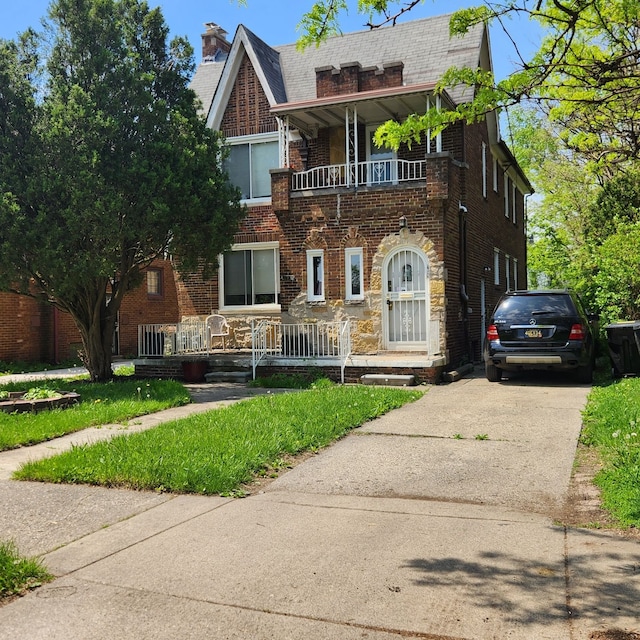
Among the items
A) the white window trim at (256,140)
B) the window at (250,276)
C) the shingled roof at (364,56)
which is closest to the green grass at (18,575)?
the window at (250,276)

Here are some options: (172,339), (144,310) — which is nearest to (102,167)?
(172,339)

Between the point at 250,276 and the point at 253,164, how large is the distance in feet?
9.86

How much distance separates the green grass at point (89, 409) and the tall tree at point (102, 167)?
1.76m

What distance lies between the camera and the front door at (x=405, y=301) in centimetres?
1512

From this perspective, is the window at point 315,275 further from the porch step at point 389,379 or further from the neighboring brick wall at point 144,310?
the neighboring brick wall at point 144,310

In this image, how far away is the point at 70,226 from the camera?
1177 centimetres

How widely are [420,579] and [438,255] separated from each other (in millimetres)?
11464

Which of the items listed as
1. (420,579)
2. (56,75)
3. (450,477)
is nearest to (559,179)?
(56,75)

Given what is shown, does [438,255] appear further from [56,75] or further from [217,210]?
[56,75]

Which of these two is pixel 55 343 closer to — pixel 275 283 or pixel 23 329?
pixel 23 329

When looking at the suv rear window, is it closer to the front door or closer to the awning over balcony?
the front door

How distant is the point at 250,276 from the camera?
17.7 metres

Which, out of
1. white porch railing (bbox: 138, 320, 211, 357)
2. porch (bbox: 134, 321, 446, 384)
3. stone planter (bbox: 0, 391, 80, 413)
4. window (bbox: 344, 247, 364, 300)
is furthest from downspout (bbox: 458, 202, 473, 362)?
stone planter (bbox: 0, 391, 80, 413)

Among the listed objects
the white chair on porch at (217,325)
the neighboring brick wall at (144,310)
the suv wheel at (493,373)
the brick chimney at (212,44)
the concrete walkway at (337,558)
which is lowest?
the concrete walkway at (337,558)
